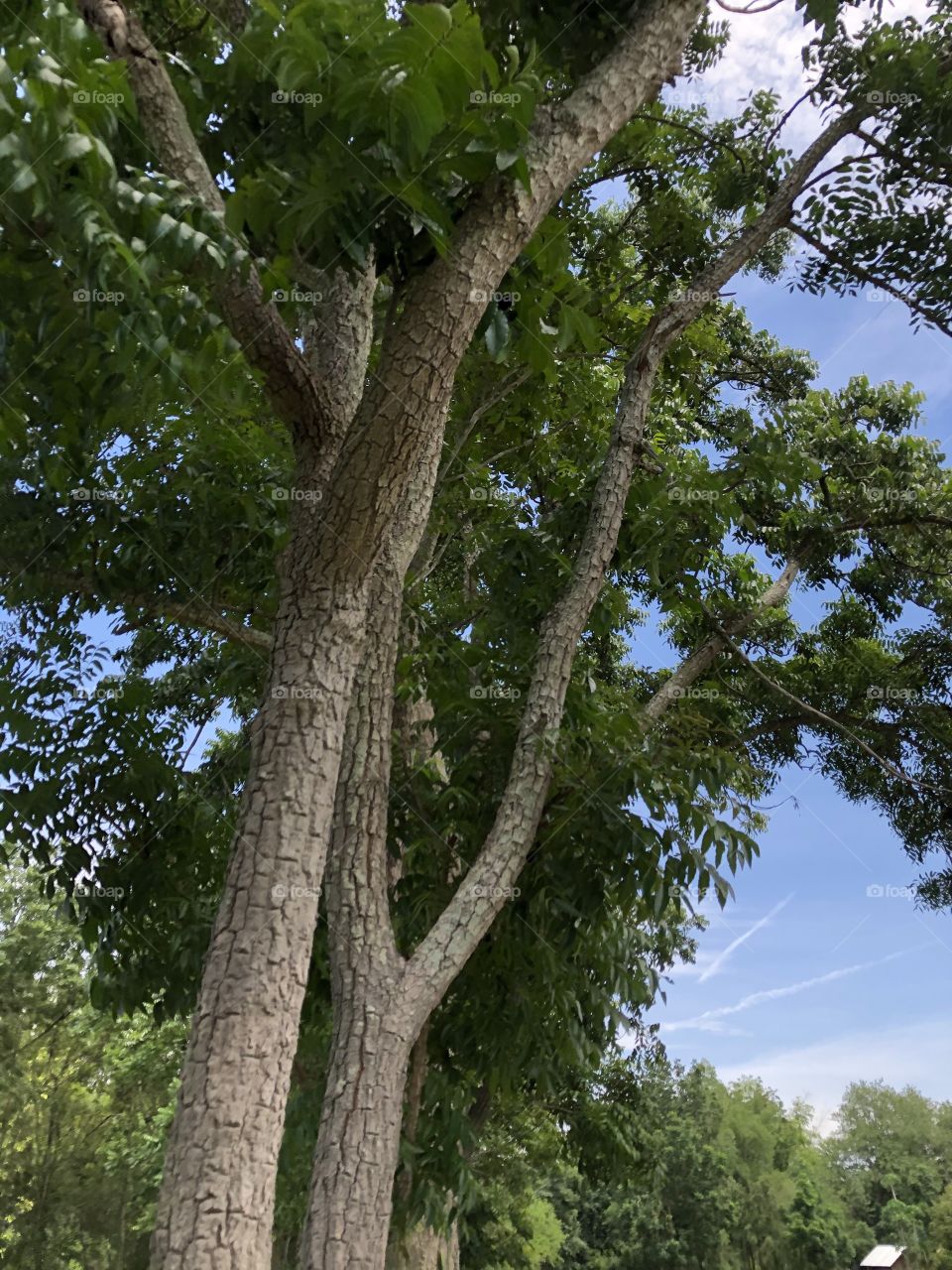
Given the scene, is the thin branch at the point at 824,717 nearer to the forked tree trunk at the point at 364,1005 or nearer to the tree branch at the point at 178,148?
the forked tree trunk at the point at 364,1005

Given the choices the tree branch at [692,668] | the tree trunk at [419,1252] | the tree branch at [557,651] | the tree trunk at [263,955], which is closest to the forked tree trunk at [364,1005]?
the tree branch at [557,651]

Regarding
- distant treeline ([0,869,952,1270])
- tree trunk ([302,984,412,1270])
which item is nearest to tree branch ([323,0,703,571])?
tree trunk ([302,984,412,1270])

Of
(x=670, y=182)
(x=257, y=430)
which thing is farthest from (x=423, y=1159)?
(x=670, y=182)

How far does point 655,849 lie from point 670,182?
20.0ft

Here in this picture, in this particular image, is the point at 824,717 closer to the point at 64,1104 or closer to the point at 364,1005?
the point at 364,1005

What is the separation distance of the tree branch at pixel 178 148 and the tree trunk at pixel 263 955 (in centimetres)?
61

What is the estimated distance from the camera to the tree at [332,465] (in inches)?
116

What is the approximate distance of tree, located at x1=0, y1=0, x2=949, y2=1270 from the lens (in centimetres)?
296

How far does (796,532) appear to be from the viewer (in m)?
9.28

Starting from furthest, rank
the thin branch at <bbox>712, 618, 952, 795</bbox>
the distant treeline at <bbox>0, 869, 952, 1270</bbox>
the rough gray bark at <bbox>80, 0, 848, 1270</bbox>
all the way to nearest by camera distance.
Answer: the distant treeline at <bbox>0, 869, 952, 1270</bbox>, the thin branch at <bbox>712, 618, 952, 795</bbox>, the rough gray bark at <bbox>80, 0, 848, 1270</bbox>

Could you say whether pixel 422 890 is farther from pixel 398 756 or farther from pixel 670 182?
pixel 670 182

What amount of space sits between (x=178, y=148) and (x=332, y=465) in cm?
121

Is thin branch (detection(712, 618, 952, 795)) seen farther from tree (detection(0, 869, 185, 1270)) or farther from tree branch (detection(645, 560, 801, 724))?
tree (detection(0, 869, 185, 1270))

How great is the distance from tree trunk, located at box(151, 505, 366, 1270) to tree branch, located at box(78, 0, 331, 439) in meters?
0.61
